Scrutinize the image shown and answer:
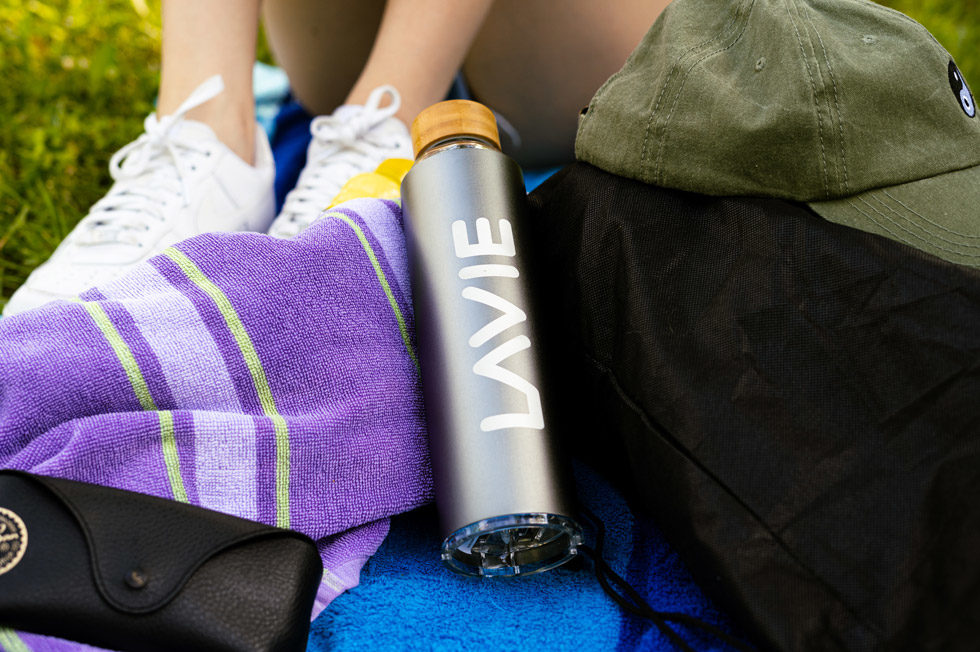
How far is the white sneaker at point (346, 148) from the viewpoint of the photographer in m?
1.06

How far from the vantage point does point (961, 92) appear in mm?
742

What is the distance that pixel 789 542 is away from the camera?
1.91 ft

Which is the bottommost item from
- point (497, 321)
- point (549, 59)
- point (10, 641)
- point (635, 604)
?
point (635, 604)

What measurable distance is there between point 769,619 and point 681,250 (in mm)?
311

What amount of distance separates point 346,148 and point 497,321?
54 centimetres

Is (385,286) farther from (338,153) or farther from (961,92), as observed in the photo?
(961,92)

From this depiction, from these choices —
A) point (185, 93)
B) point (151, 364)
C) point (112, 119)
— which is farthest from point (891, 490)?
point (112, 119)

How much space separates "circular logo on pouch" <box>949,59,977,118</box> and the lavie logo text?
428 millimetres

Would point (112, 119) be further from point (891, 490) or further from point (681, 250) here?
point (891, 490)

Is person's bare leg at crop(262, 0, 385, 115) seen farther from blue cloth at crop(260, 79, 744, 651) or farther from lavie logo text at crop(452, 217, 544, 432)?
blue cloth at crop(260, 79, 744, 651)

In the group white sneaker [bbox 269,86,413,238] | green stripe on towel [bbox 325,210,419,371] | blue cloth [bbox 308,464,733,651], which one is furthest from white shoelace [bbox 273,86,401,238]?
blue cloth [bbox 308,464,733,651]

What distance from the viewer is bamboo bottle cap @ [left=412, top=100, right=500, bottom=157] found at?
78cm

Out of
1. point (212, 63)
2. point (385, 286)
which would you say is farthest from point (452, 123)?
point (212, 63)

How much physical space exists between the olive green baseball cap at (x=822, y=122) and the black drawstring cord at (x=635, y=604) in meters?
0.33
